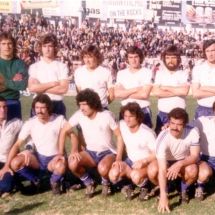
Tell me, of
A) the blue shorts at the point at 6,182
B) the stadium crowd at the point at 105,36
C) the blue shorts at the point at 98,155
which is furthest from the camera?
the stadium crowd at the point at 105,36

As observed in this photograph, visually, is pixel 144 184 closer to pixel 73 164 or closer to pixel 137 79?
pixel 73 164

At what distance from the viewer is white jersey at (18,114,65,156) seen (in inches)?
229

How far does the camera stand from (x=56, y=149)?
5.88 metres

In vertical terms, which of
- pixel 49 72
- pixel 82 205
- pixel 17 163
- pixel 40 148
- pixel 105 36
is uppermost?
pixel 105 36

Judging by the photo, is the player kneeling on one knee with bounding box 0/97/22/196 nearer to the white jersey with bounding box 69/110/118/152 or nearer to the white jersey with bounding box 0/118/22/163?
the white jersey with bounding box 0/118/22/163

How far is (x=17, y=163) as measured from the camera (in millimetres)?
5625

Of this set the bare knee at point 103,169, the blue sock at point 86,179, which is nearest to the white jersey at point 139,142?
the bare knee at point 103,169

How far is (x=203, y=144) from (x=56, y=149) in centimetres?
183

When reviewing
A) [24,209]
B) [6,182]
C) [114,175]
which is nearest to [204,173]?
[114,175]

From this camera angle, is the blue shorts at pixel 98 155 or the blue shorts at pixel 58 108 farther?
the blue shorts at pixel 58 108

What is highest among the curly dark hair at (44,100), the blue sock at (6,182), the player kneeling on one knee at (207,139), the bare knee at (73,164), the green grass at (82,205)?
the curly dark hair at (44,100)

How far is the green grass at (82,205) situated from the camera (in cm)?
515

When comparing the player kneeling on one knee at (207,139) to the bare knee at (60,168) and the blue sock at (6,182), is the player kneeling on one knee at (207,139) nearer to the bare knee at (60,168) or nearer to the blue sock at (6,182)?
the bare knee at (60,168)

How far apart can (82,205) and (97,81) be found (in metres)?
1.67
